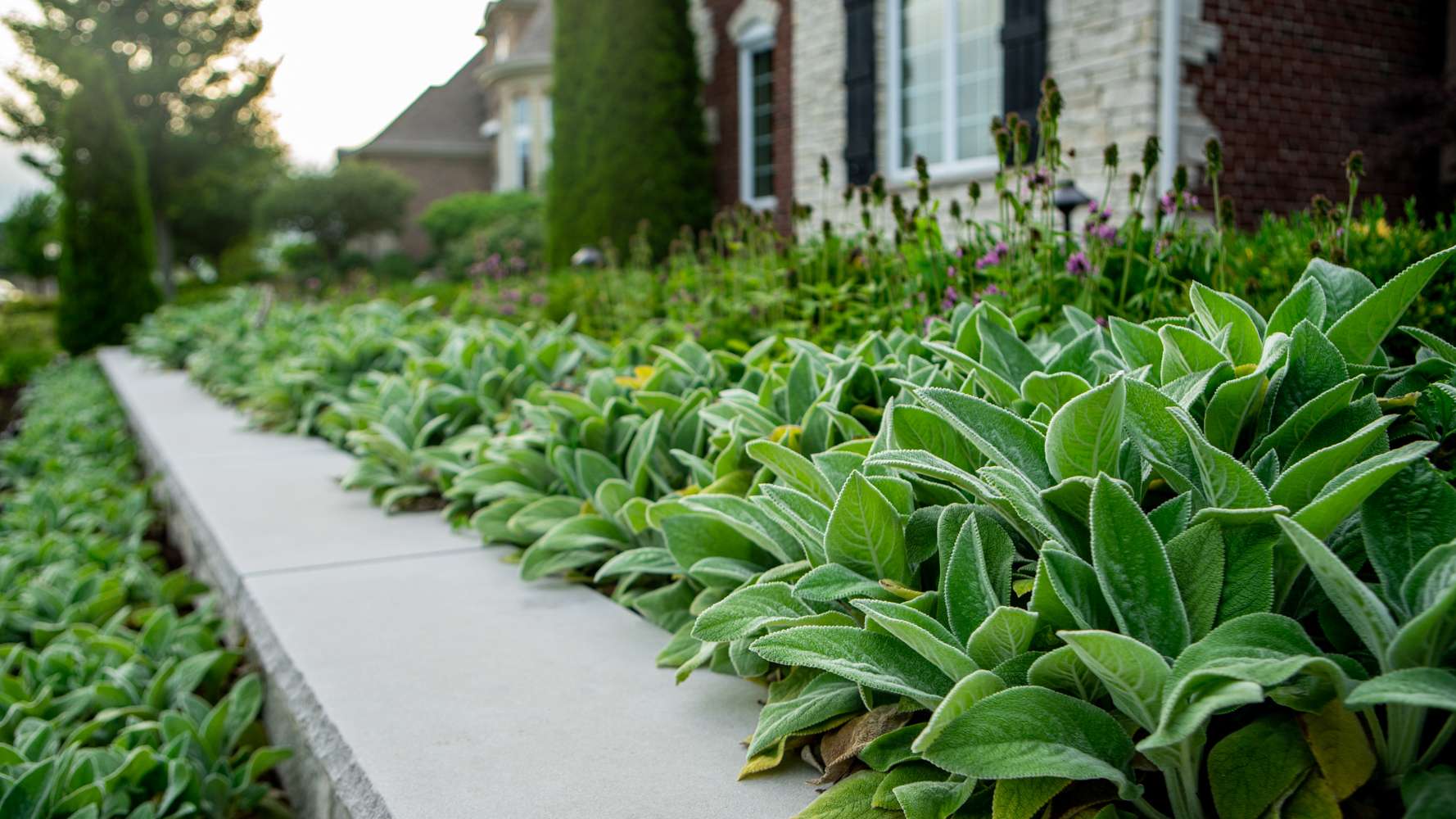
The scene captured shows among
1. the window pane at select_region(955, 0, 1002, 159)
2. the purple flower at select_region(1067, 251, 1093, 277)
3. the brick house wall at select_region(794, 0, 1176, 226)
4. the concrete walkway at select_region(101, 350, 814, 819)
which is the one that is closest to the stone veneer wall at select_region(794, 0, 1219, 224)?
the brick house wall at select_region(794, 0, 1176, 226)

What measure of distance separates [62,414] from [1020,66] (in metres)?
6.86

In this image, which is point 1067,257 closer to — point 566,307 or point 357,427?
point 357,427

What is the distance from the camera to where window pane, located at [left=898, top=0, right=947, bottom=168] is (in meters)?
9.05

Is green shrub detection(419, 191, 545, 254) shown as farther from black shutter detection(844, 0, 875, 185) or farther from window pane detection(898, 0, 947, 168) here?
window pane detection(898, 0, 947, 168)

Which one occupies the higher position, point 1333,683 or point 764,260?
point 764,260

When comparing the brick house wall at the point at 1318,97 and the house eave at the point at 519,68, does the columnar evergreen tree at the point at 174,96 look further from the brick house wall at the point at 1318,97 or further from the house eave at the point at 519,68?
the brick house wall at the point at 1318,97

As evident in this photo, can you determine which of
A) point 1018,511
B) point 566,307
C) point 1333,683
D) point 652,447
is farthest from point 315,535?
point 566,307

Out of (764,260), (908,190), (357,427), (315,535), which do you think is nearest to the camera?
(315,535)

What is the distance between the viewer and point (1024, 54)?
7.73m

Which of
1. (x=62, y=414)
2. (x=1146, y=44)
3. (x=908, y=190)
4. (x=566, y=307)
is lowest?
(x=62, y=414)

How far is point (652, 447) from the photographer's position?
253cm

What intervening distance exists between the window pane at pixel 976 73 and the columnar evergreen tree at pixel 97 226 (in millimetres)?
10213

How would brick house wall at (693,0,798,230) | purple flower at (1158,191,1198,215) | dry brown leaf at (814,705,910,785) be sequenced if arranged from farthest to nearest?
brick house wall at (693,0,798,230) → purple flower at (1158,191,1198,215) → dry brown leaf at (814,705,910,785)

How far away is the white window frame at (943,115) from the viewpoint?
8531 millimetres
